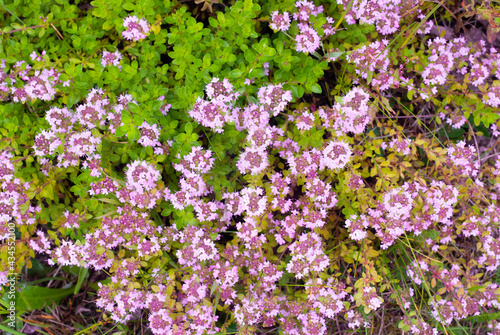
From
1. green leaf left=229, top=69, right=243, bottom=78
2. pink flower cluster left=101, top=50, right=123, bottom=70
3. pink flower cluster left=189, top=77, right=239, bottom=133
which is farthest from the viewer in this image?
pink flower cluster left=101, top=50, right=123, bottom=70

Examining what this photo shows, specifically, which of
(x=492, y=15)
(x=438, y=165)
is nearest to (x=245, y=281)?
(x=438, y=165)

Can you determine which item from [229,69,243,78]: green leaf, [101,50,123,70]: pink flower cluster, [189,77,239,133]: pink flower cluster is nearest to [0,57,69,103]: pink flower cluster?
[101,50,123,70]: pink flower cluster

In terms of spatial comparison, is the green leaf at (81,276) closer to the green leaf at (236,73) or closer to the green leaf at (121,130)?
the green leaf at (121,130)

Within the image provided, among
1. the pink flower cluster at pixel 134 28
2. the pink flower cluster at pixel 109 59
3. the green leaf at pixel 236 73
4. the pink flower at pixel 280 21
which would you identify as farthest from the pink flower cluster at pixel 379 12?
the pink flower cluster at pixel 109 59

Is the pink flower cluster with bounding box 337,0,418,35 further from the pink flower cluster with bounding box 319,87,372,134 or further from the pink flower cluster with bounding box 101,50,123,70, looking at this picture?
the pink flower cluster with bounding box 101,50,123,70

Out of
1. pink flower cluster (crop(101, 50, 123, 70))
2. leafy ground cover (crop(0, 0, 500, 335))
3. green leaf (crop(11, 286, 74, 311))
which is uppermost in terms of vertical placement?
pink flower cluster (crop(101, 50, 123, 70))

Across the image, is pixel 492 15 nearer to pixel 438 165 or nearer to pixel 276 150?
pixel 438 165

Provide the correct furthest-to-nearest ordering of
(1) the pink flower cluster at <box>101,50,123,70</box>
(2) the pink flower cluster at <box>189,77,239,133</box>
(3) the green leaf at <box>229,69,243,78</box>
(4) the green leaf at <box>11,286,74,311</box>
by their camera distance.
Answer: (4) the green leaf at <box>11,286,74,311</box> < (1) the pink flower cluster at <box>101,50,123,70</box> < (3) the green leaf at <box>229,69,243,78</box> < (2) the pink flower cluster at <box>189,77,239,133</box>
